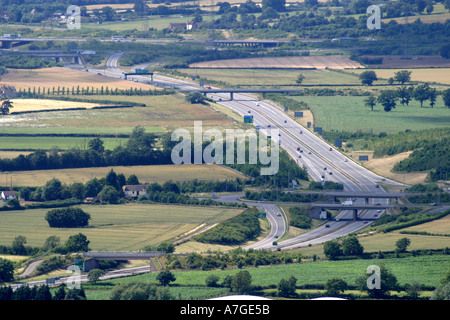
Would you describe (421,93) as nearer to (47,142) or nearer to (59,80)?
(59,80)

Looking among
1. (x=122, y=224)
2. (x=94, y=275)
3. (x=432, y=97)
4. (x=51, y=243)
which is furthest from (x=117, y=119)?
(x=94, y=275)

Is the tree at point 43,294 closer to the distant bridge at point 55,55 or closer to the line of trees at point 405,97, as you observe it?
the line of trees at point 405,97

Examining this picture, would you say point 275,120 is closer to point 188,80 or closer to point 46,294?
point 188,80

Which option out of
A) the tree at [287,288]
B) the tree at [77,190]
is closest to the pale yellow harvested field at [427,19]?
the tree at [77,190]

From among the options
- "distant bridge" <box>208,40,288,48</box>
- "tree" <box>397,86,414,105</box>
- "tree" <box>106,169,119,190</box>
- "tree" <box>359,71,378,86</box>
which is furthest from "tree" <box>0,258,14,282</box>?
"distant bridge" <box>208,40,288,48</box>

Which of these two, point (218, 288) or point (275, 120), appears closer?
point (218, 288)
